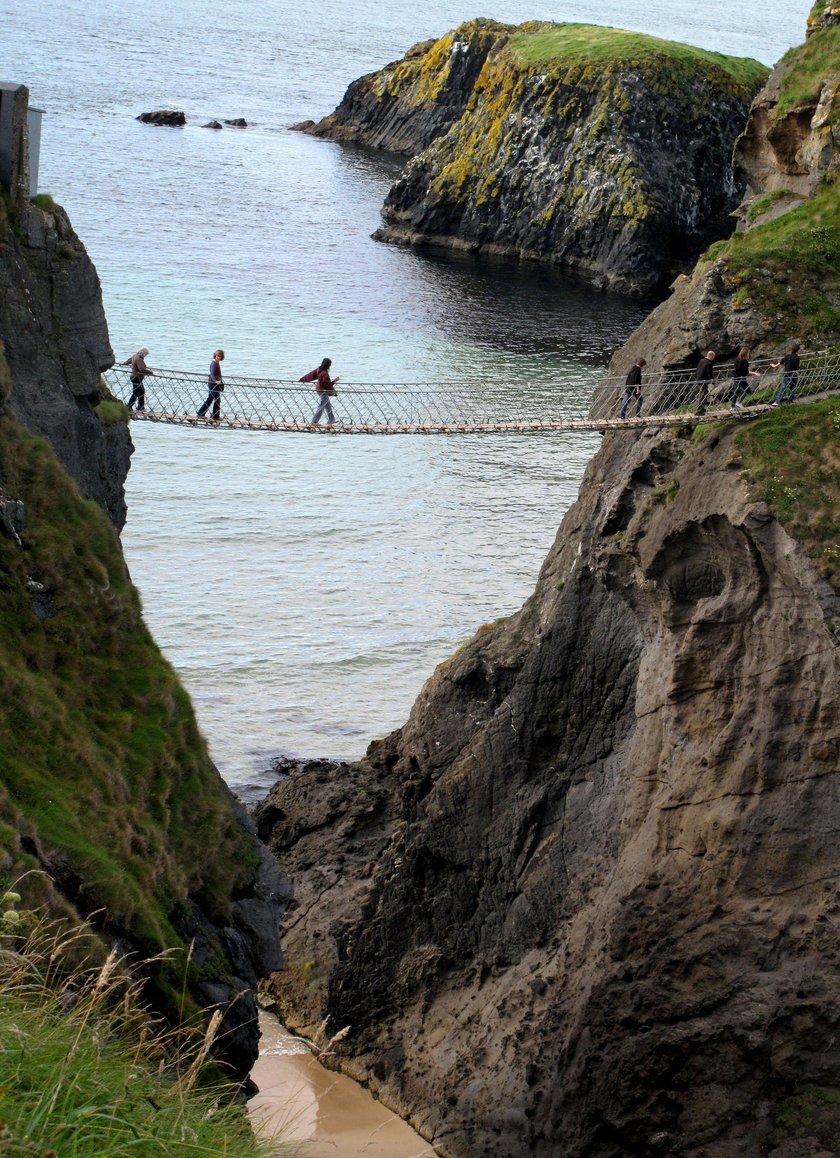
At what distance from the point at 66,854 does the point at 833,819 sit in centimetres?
1080

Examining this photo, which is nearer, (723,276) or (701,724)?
(701,724)

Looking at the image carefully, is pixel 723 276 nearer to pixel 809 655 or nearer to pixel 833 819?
pixel 809 655

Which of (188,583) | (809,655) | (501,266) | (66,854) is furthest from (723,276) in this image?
(501,266)

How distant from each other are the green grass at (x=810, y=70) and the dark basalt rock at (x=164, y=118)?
87369 mm

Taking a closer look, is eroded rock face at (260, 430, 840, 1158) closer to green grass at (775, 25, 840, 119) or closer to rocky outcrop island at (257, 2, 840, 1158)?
rocky outcrop island at (257, 2, 840, 1158)

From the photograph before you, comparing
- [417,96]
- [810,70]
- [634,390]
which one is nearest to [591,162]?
[417,96]

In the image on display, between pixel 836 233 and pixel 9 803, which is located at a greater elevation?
pixel 836 233

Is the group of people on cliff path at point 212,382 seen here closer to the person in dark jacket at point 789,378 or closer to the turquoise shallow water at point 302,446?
the person in dark jacket at point 789,378

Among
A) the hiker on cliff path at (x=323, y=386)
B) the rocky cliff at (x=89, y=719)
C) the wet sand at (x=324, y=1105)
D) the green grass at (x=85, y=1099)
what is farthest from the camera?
the hiker on cliff path at (x=323, y=386)

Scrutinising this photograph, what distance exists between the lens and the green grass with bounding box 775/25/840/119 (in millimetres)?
30438

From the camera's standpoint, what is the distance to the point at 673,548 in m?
24.6

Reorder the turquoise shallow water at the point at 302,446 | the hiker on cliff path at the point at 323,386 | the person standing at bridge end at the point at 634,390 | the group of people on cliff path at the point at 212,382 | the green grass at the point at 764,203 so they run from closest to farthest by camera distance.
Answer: the group of people on cliff path at the point at 212,382 → the person standing at bridge end at the point at 634,390 → the hiker on cliff path at the point at 323,386 → the green grass at the point at 764,203 → the turquoise shallow water at the point at 302,446

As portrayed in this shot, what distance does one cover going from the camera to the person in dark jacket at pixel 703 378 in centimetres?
2616

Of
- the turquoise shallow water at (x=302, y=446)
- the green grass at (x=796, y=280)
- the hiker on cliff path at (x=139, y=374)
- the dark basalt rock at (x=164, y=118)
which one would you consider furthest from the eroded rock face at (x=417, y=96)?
the hiker on cliff path at (x=139, y=374)
